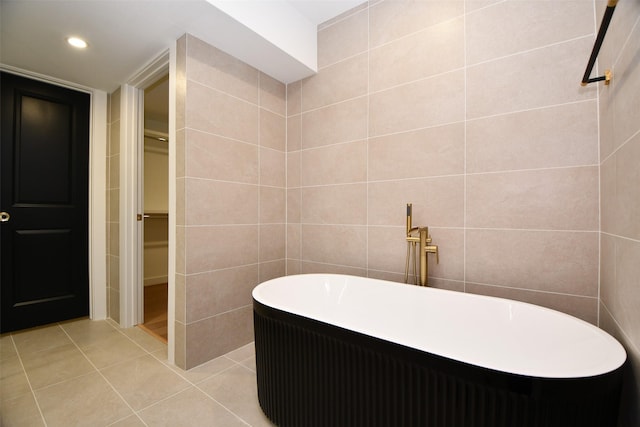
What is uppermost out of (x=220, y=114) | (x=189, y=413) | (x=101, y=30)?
(x=101, y=30)

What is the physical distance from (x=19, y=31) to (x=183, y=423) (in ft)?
8.46

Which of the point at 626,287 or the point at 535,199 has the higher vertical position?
the point at 535,199

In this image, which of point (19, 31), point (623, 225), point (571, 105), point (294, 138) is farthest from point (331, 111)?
point (19, 31)

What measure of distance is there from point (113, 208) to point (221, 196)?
1359 millimetres

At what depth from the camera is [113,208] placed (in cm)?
255

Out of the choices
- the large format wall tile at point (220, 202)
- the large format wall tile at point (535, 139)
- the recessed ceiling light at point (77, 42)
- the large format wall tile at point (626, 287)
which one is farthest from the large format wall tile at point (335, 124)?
the recessed ceiling light at point (77, 42)

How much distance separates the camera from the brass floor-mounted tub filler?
5.52ft

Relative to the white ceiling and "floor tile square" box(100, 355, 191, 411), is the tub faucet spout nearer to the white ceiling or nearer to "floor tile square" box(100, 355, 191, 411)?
"floor tile square" box(100, 355, 191, 411)

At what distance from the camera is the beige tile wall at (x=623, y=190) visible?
0.85 m

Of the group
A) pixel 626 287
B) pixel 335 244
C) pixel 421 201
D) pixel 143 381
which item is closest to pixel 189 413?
pixel 143 381

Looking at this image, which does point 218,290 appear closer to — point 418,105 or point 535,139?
point 418,105

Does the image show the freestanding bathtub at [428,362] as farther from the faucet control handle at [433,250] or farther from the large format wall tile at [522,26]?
the large format wall tile at [522,26]

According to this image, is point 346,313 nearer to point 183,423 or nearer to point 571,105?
point 183,423

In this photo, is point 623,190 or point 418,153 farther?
point 418,153
